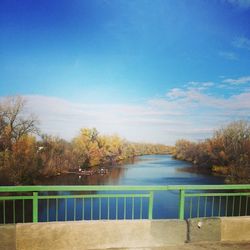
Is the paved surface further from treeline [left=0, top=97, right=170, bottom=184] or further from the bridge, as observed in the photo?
treeline [left=0, top=97, right=170, bottom=184]

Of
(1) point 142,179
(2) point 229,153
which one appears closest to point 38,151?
(1) point 142,179

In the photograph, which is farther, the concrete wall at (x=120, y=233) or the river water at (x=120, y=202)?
the river water at (x=120, y=202)

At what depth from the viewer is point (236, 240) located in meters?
5.38

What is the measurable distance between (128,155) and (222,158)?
40515 millimetres

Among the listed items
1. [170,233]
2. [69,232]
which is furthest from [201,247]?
[69,232]

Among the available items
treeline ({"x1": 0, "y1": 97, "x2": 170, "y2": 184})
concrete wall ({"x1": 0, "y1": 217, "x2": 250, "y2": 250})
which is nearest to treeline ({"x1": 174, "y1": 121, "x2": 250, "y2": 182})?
treeline ({"x1": 0, "y1": 97, "x2": 170, "y2": 184})

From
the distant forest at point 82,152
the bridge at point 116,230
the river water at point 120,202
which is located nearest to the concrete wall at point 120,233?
the bridge at point 116,230

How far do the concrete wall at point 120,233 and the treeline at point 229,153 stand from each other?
129 ft

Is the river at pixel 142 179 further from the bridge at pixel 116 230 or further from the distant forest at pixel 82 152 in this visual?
the bridge at pixel 116 230

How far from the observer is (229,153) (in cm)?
5450

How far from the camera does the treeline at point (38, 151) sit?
3688cm

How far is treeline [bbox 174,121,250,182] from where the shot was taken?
45375 millimetres

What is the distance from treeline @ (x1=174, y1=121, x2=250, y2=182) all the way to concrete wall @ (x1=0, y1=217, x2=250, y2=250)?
39215 millimetres

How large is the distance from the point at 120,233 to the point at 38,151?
44.5 metres
